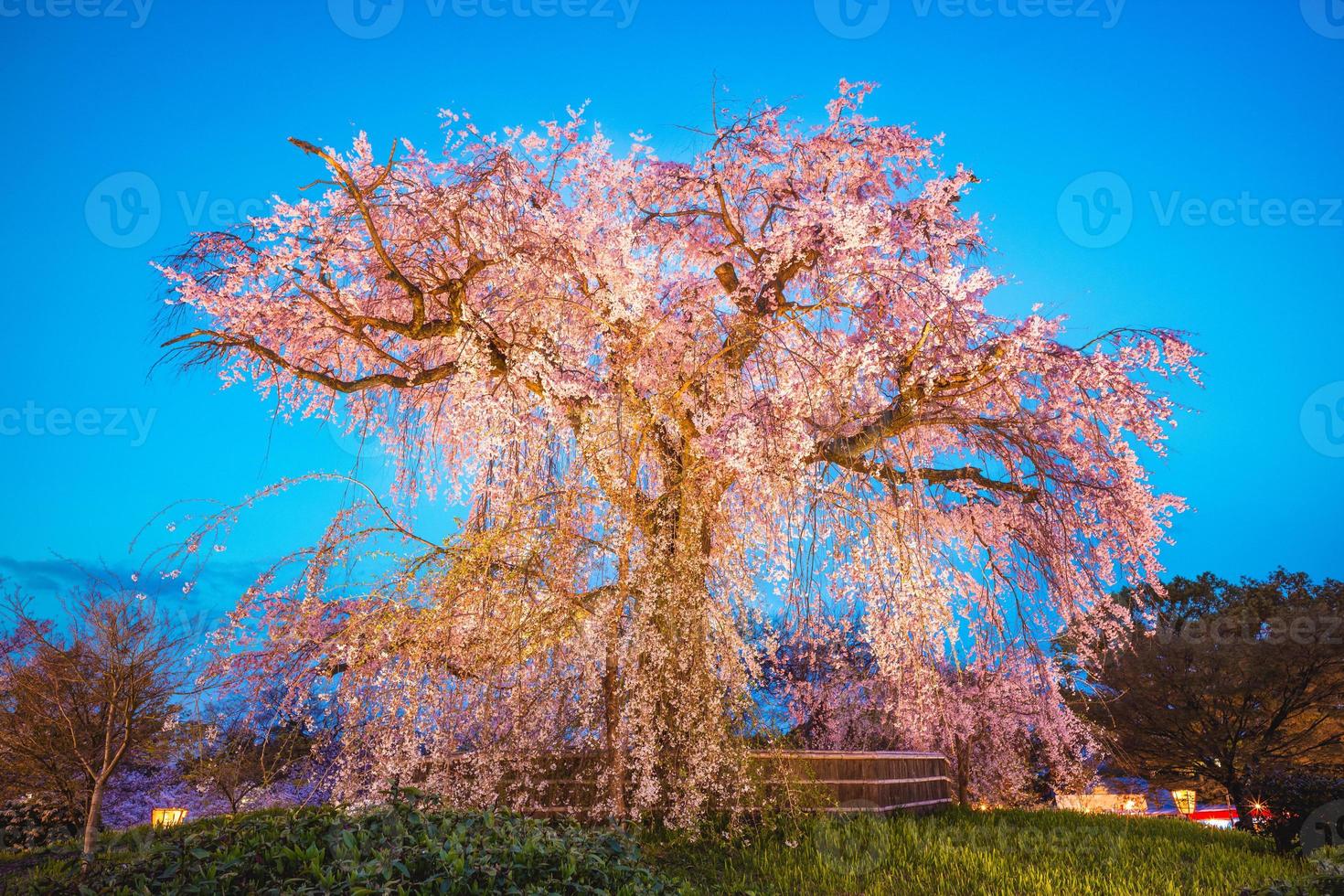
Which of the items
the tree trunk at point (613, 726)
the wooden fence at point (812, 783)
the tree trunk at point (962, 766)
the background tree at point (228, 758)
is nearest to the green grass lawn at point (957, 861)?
the wooden fence at point (812, 783)

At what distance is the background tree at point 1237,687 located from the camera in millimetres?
16281

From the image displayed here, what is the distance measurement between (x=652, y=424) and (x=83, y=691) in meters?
11.0

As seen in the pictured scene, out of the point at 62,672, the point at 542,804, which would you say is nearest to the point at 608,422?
the point at 542,804

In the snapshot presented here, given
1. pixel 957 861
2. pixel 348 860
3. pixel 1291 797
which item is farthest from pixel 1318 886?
pixel 1291 797

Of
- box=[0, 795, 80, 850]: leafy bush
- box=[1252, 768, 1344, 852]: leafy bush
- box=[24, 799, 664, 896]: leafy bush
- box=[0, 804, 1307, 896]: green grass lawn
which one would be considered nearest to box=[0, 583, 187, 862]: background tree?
box=[0, 795, 80, 850]: leafy bush

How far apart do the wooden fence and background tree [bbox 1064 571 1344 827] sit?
727cm

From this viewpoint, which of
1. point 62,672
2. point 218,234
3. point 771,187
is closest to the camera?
point 218,234

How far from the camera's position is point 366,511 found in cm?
631

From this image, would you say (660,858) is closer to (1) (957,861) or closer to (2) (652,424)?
(1) (957,861)

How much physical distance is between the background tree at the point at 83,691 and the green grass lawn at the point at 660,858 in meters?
5.65

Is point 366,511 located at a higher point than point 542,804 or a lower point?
higher

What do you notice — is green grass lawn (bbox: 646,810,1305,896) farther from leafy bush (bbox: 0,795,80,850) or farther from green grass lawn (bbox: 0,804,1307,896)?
leafy bush (bbox: 0,795,80,850)

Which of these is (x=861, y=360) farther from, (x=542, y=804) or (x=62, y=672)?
(x=62, y=672)

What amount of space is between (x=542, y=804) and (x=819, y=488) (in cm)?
429
